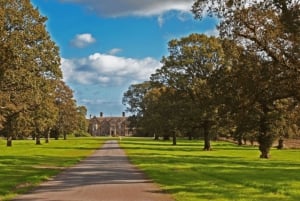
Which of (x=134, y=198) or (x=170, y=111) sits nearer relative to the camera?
(x=134, y=198)

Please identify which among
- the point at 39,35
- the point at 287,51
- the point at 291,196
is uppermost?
the point at 39,35

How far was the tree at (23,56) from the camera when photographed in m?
34.7

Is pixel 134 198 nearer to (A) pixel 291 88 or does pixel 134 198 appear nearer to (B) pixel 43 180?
(B) pixel 43 180

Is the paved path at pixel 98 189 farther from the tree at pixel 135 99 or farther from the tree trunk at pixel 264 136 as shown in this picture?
the tree at pixel 135 99

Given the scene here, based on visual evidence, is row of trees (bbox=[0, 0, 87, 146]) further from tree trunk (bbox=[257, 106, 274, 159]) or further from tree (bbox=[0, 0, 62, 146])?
tree trunk (bbox=[257, 106, 274, 159])

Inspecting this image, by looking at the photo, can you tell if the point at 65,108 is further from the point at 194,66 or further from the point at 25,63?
the point at 25,63

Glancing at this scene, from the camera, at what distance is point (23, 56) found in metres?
37.8

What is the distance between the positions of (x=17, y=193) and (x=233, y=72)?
51.9 ft

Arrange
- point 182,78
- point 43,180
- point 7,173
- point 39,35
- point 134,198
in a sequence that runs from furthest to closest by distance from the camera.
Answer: point 182,78 → point 39,35 → point 7,173 → point 43,180 → point 134,198

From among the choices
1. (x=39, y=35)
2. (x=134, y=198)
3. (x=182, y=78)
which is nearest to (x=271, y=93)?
(x=134, y=198)

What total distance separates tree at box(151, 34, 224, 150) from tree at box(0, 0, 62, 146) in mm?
21475

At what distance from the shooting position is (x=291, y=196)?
16062mm

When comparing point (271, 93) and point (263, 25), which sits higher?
point (263, 25)

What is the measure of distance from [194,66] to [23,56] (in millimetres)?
29319
